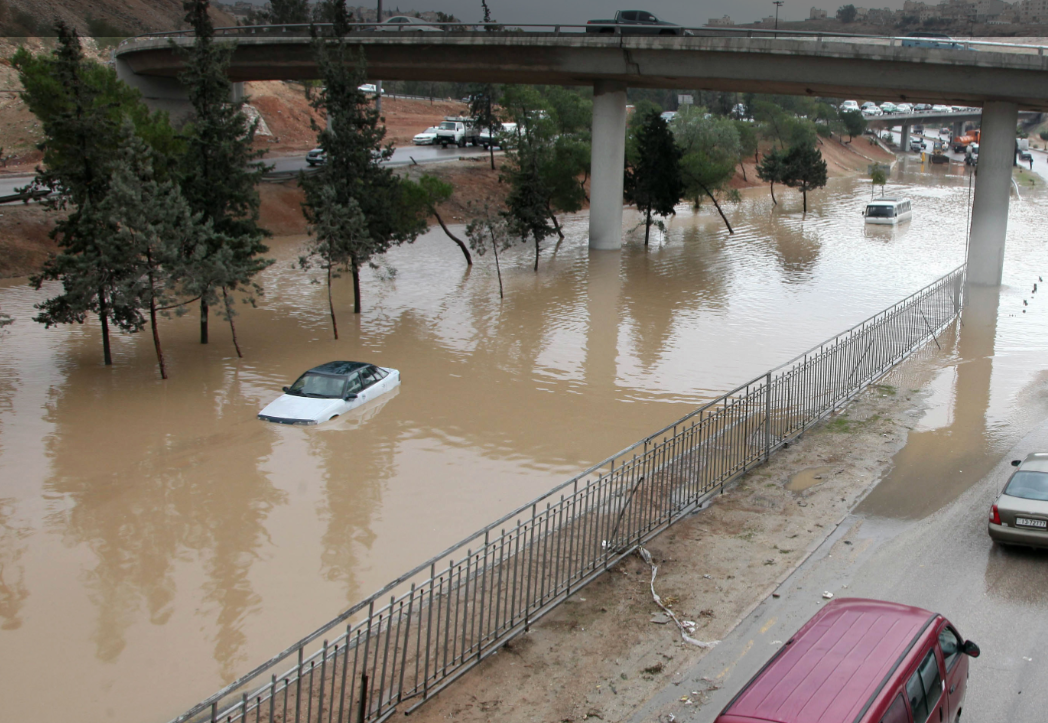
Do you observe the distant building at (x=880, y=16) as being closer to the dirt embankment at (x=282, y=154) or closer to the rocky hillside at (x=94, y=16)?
the dirt embankment at (x=282, y=154)

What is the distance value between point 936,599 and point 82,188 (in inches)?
821

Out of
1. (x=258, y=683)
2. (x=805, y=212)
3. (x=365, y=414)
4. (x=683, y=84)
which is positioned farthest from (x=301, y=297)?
(x=805, y=212)

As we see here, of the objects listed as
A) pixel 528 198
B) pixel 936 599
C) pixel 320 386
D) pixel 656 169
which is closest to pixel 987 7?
pixel 656 169

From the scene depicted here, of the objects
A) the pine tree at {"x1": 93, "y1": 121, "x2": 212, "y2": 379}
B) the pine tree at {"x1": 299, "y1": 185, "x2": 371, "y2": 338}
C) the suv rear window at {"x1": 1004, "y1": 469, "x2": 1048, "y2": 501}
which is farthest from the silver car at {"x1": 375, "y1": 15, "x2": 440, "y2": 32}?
the suv rear window at {"x1": 1004, "y1": 469, "x2": 1048, "y2": 501}

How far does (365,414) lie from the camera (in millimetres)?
18922

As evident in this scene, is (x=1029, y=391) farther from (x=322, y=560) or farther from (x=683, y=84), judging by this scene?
(x=683, y=84)

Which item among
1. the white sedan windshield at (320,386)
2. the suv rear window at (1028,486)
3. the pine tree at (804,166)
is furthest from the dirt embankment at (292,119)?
the suv rear window at (1028,486)

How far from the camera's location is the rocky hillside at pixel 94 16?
2697 inches

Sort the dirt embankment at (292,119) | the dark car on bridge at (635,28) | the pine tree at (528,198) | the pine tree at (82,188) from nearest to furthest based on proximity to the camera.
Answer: the pine tree at (82,188) → the pine tree at (528,198) → the dark car on bridge at (635,28) → the dirt embankment at (292,119)

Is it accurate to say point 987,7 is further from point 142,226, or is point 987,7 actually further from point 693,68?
point 142,226

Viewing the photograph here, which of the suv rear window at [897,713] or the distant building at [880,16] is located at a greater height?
the distant building at [880,16]

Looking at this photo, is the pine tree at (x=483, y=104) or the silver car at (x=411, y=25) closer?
the silver car at (x=411, y=25)

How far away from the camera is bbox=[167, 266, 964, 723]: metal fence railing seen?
7.85 meters

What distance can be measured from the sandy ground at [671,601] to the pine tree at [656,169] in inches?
1190
